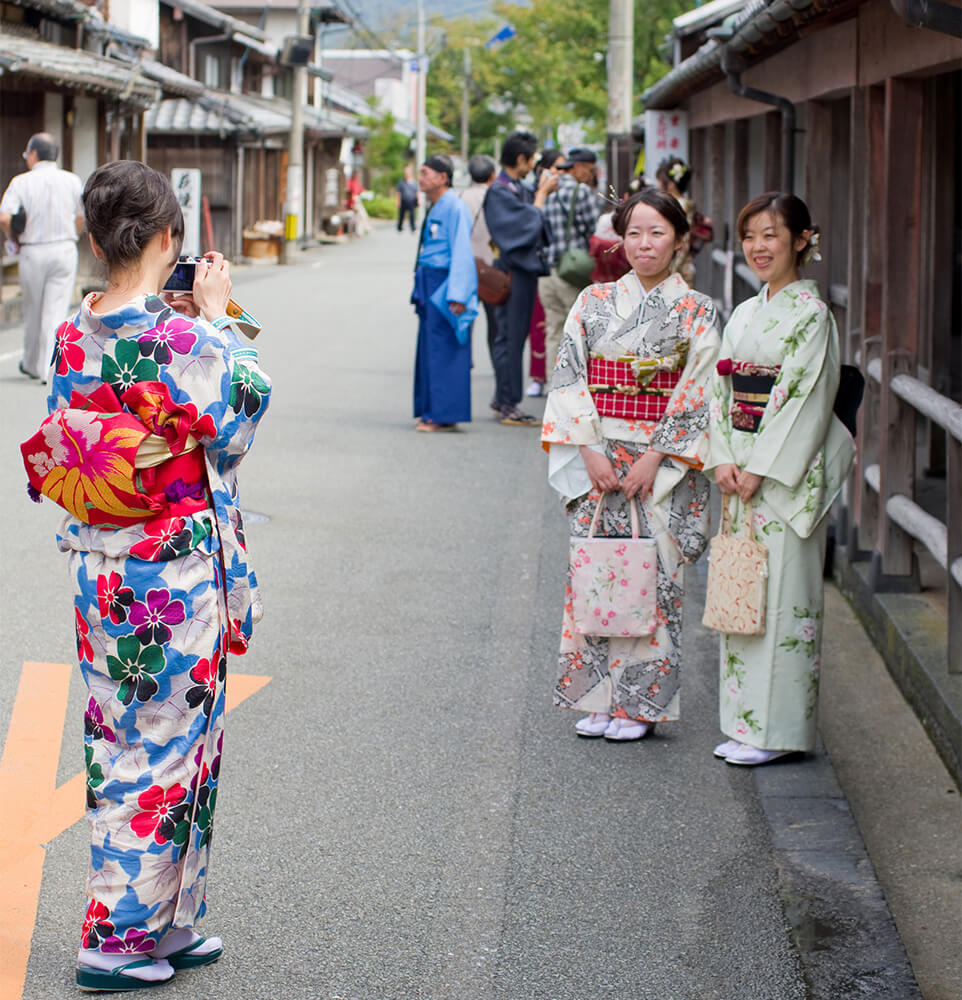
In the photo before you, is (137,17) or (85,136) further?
(137,17)

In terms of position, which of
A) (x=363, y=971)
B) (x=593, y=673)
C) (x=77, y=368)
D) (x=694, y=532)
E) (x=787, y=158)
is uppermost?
(x=787, y=158)

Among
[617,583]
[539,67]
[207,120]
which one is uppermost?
[539,67]

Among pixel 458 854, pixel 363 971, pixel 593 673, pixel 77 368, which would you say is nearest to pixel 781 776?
pixel 593 673

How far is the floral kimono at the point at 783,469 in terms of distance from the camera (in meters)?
4.78

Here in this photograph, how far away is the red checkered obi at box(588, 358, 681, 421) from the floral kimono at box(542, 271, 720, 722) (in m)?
0.01

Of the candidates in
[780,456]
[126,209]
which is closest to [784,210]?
[780,456]

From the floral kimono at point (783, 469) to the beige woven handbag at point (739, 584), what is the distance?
0.04m

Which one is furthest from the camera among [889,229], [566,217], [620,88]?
[620,88]

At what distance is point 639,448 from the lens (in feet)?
16.5

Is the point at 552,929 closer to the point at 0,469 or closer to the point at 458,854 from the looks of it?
the point at 458,854

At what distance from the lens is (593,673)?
5184 mm

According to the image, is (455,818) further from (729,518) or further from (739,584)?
(729,518)

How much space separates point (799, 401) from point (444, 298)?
6.12m

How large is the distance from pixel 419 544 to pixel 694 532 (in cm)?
299
